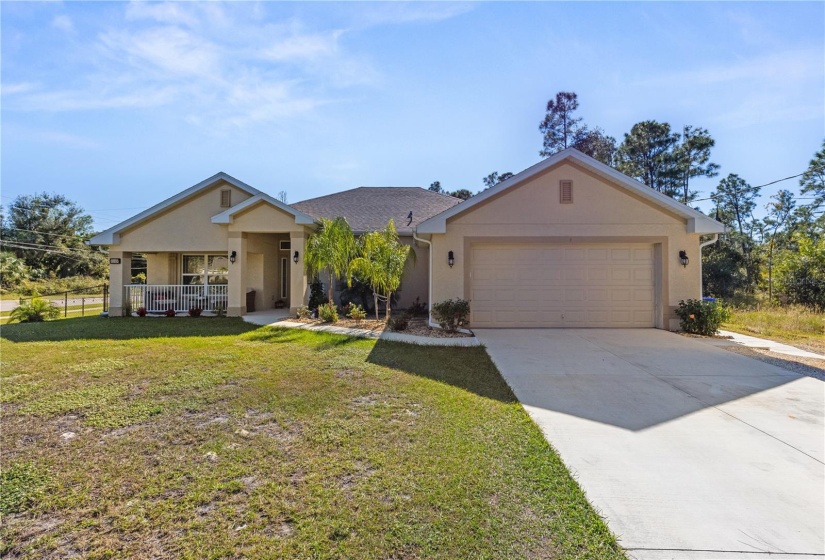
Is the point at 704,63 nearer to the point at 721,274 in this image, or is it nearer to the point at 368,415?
the point at 368,415

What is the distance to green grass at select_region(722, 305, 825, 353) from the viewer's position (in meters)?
9.72

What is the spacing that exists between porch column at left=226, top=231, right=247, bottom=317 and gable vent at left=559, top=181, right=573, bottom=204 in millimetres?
10635

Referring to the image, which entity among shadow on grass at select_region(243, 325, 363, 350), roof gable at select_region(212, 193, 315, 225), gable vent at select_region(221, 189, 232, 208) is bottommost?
shadow on grass at select_region(243, 325, 363, 350)

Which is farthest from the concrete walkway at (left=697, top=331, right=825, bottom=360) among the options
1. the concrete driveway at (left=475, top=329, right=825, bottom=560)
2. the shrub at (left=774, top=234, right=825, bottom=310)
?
the shrub at (left=774, top=234, right=825, bottom=310)

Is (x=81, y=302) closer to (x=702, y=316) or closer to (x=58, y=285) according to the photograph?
(x=58, y=285)

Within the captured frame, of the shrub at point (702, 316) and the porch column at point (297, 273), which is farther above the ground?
the porch column at point (297, 273)

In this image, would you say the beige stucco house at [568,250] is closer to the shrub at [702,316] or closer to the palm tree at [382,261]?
the shrub at [702,316]

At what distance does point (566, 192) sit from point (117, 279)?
15825 millimetres

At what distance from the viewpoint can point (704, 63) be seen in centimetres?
1073

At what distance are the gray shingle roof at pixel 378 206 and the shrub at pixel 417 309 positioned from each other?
2796 mm

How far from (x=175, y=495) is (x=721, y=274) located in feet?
101

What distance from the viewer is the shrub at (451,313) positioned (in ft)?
32.3

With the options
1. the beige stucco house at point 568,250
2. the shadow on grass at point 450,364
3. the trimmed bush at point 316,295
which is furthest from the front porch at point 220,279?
the shadow on grass at point 450,364

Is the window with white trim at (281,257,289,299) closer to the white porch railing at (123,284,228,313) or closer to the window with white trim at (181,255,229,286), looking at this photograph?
the window with white trim at (181,255,229,286)
